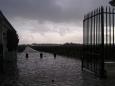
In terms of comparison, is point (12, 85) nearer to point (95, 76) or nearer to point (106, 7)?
point (95, 76)

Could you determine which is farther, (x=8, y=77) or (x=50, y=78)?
(x=8, y=77)

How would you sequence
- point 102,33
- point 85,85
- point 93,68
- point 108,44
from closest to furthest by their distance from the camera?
point 85,85 → point 102,33 → point 108,44 → point 93,68

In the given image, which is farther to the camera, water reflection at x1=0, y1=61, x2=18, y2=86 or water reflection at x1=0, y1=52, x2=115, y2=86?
water reflection at x1=0, y1=61, x2=18, y2=86

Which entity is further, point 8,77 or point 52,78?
point 8,77

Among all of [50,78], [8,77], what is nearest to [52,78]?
[50,78]

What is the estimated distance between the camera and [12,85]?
11461mm

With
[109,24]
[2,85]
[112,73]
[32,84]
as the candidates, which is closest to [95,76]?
[112,73]

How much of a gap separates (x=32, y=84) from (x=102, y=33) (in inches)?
175

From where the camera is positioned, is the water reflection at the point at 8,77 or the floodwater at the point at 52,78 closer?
the floodwater at the point at 52,78

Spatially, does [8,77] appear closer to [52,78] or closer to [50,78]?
[50,78]

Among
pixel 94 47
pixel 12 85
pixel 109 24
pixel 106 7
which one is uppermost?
pixel 106 7

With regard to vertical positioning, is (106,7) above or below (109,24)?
above

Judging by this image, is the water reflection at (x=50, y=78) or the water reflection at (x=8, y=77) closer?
the water reflection at (x=50, y=78)

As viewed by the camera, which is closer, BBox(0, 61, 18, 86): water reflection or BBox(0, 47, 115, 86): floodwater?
BBox(0, 47, 115, 86): floodwater
